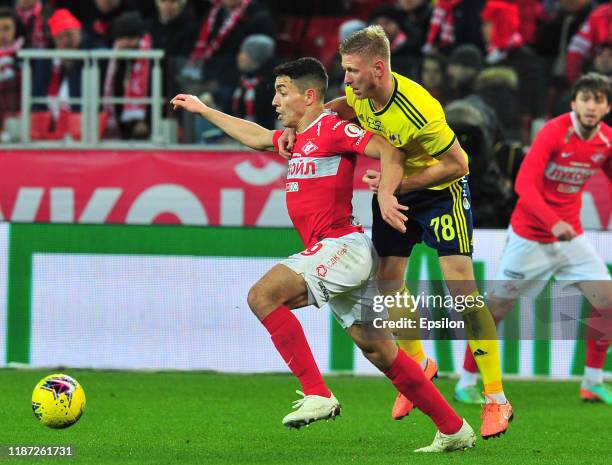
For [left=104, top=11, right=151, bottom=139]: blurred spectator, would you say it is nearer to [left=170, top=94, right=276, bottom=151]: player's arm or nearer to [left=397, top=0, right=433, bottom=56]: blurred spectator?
[left=397, top=0, right=433, bottom=56]: blurred spectator

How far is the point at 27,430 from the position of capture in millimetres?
8023

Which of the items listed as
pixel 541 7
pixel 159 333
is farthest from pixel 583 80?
pixel 541 7

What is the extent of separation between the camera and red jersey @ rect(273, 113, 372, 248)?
285 inches

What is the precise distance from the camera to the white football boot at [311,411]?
6750 mm

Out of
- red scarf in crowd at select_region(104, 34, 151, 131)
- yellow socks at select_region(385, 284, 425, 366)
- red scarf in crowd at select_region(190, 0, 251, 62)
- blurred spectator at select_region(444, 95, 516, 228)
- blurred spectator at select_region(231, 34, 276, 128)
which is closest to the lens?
yellow socks at select_region(385, 284, 425, 366)

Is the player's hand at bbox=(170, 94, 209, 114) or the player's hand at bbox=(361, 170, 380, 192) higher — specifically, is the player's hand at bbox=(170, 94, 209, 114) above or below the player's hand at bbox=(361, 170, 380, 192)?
above

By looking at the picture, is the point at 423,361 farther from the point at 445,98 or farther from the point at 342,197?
the point at 445,98

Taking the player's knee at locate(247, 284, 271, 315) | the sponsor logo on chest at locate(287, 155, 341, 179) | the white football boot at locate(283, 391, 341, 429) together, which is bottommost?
the white football boot at locate(283, 391, 341, 429)

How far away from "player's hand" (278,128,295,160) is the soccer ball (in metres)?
1.72

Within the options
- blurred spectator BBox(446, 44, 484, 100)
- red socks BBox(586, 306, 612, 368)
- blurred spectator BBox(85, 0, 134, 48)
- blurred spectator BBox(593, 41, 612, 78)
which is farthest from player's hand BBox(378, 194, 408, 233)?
blurred spectator BBox(85, 0, 134, 48)

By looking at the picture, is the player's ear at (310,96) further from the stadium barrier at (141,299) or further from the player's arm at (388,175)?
the stadium barrier at (141,299)

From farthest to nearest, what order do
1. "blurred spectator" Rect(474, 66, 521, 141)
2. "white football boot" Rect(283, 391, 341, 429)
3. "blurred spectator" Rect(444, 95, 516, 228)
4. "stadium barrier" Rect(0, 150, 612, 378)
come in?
"blurred spectator" Rect(474, 66, 521, 141)
"blurred spectator" Rect(444, 95, 516, 228)
"stadium barrier" Rect(0, 150, 612, 378)
"white football boot" Rect(283, 391, 341, 429)

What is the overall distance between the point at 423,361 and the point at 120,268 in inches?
156

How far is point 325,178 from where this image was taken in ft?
23.8
